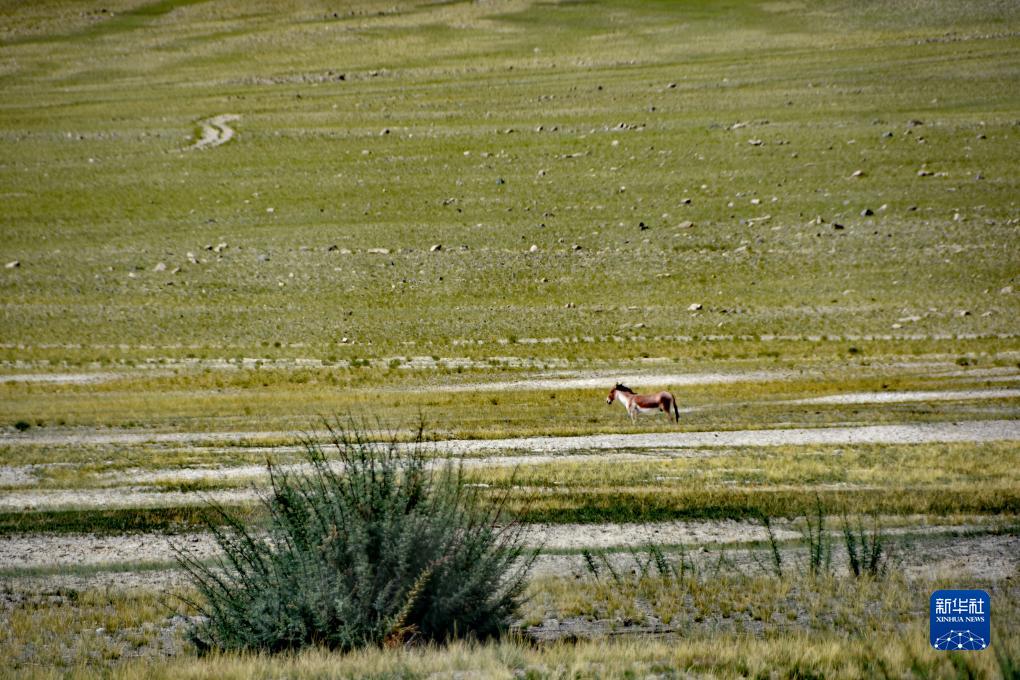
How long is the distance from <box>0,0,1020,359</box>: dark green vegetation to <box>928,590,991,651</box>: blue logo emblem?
25.0m

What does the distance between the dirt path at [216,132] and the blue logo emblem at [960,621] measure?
5769 centimetres

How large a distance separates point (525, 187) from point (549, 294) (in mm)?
12621

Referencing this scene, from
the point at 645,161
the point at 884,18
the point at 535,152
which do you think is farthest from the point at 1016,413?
the point at 884,18

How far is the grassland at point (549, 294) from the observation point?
41.9 ft

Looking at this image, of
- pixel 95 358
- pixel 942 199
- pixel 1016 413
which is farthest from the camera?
pixel 942 199

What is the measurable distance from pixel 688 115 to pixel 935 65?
1793 cm

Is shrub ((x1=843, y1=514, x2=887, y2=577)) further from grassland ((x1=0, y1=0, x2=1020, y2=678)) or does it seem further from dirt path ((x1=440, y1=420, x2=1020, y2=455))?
dirt path ((x1=440, y1=420, x2=1020, y2=455))

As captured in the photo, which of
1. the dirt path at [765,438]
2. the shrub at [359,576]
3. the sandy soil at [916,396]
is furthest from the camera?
the sandy soil at [916,396]

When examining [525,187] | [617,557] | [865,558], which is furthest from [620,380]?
[525,187]

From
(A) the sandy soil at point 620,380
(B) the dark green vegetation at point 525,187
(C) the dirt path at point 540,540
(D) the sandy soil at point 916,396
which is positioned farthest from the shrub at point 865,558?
(B) the dark green vegetation at point 525,187

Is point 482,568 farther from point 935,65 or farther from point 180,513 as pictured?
point 935,65

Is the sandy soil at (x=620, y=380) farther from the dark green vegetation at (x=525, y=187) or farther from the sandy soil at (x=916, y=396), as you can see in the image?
the dark green vegetation at (x=525, y=187)

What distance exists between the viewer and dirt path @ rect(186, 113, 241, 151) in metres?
63.6

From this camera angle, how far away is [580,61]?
77625 mm
